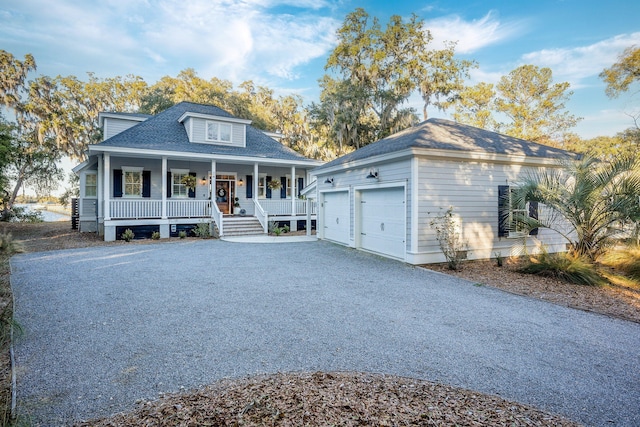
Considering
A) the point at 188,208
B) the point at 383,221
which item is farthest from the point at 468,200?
the point at 188,208

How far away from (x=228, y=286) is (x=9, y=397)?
3.55 m

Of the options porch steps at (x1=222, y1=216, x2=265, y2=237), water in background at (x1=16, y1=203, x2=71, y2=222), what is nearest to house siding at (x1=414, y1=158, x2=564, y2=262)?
porch steps at (x1=222, y1=216, x2=265, y2=237)

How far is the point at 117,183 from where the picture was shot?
13.9 meters

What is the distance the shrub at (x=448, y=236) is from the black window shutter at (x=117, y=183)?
42.5 feet

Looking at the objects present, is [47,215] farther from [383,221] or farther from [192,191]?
[383,221]

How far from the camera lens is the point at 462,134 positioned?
9.67 metres

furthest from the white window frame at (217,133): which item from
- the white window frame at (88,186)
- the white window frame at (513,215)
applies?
the white window frame at (513,215)

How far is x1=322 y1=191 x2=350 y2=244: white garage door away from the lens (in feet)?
36.6

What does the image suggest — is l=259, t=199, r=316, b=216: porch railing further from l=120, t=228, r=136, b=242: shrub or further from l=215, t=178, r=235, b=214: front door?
l=120, t=228, r=136, b=242: shrub

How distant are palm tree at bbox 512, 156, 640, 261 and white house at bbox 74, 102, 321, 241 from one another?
31.2 feet

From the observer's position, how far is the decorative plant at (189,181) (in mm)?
14867

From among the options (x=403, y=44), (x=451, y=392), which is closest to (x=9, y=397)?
(x=451, y=392)

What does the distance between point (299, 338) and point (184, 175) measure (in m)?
13.5

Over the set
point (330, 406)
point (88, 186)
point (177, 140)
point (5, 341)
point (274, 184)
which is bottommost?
point (5, 341)
